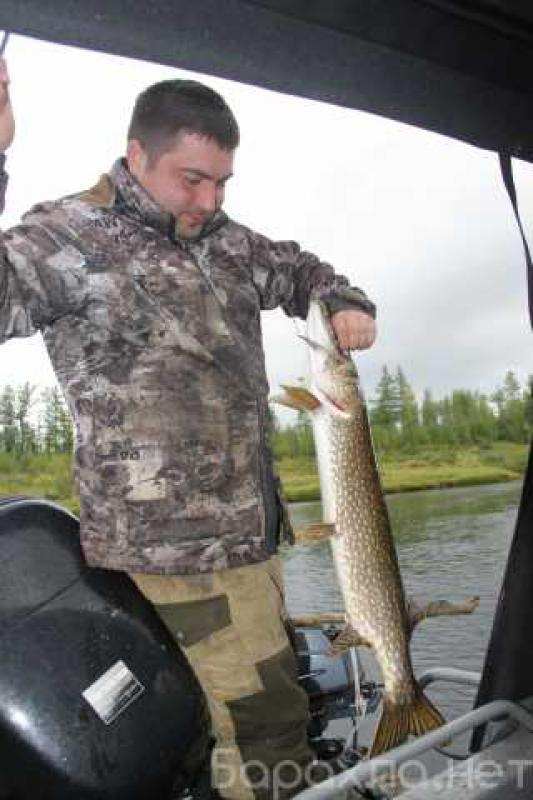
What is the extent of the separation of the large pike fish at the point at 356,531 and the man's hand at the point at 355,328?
4 centimetres

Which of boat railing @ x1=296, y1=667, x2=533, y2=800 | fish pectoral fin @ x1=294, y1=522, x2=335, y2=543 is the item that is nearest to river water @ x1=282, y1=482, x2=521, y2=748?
boat railing @ x1=296, y1=667, x2=533, y2=800

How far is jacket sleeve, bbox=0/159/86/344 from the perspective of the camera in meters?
1.55

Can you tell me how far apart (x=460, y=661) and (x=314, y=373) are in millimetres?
4879

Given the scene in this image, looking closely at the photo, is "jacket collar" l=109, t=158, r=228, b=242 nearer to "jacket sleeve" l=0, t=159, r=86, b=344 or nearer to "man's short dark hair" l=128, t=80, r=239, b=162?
"man's short dark hair" l=128, t=80, r=239, b=162

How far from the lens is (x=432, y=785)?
1819mm

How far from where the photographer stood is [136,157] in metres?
1.87

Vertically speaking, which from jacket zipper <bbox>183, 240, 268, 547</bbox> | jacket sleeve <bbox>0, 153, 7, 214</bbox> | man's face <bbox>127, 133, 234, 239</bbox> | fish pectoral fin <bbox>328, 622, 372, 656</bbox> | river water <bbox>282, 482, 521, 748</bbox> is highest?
man's face <bbox>127, 133, 234, 239</bbox>

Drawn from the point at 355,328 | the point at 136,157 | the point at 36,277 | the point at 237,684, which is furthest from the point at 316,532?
the point at 136,157

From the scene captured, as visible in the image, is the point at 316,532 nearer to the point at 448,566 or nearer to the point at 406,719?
the point at 406,719

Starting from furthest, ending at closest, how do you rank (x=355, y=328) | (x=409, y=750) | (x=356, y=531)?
1. (x=356, y=531)
2. (x=355, y=328)
3. (x=409, y=750)

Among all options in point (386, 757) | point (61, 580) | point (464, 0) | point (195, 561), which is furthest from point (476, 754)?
point (464, 0)

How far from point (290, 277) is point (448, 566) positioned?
627 centimetres

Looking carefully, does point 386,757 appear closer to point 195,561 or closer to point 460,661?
point 195,561

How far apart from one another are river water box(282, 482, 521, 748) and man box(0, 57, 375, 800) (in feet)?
5.62
